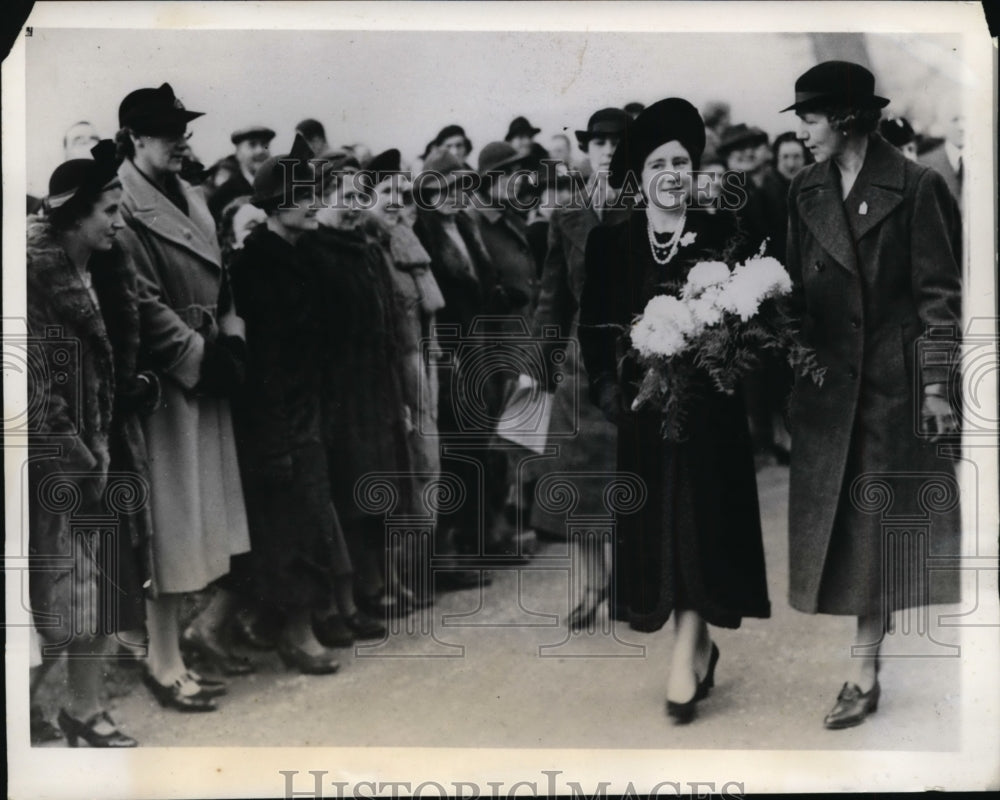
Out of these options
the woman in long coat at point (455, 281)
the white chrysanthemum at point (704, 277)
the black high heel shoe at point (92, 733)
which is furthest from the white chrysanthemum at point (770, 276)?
the black high heel shoe at point (92, 733)

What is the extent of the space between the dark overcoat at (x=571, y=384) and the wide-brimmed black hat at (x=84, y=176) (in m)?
1.80

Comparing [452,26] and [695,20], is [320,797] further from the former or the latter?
[695,20]

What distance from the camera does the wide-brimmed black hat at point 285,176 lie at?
4.69 m

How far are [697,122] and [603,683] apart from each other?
2322mm

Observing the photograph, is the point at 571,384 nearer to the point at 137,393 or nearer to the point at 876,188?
the point at 876,188

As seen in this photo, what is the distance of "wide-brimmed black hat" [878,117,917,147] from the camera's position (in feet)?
15.4

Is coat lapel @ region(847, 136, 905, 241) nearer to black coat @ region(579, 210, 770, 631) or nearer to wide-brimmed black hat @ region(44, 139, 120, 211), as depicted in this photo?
black coat @ region(579, 210, 770, 631)

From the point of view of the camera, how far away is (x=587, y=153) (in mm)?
4723

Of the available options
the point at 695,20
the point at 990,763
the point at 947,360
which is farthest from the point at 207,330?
the point at 990,763

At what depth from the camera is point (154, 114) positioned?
15.4 feet

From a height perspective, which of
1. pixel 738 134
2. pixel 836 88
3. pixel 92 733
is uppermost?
pixel 836 88

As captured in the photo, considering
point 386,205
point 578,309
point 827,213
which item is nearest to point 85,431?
point 386,205

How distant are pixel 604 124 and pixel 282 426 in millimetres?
1796

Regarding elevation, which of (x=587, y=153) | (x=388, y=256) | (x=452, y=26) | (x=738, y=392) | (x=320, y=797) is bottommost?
(x=320, y=797)
